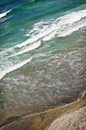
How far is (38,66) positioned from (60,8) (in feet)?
45.1

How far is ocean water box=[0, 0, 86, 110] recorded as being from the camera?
42.7ft

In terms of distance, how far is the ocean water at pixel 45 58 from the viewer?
13008mm

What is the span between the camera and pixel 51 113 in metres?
10.3

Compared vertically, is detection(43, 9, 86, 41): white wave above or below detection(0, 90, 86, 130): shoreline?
below

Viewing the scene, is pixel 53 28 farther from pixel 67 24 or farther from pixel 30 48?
pixel 30 48

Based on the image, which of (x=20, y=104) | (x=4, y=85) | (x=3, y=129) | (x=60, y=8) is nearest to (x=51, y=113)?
(x=3, y=129)

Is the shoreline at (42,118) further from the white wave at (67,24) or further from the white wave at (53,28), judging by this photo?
the white wave at (67,24)

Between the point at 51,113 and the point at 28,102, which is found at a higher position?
the point at 51,113

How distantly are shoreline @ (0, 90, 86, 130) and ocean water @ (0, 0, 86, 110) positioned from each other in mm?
1308

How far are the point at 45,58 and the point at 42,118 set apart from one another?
6.70m

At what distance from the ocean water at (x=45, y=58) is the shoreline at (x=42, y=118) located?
1.31m

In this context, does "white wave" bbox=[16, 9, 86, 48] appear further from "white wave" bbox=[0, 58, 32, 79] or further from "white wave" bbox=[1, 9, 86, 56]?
"white wave" bbox=[0, 58, 32, 79]

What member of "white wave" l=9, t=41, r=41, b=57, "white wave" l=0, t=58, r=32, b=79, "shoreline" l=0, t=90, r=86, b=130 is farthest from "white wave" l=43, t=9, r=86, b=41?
"shoreline" l=0, t=90, r=86, b=130

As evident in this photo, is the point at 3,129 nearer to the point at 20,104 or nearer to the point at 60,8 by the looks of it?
the point at 20,104
